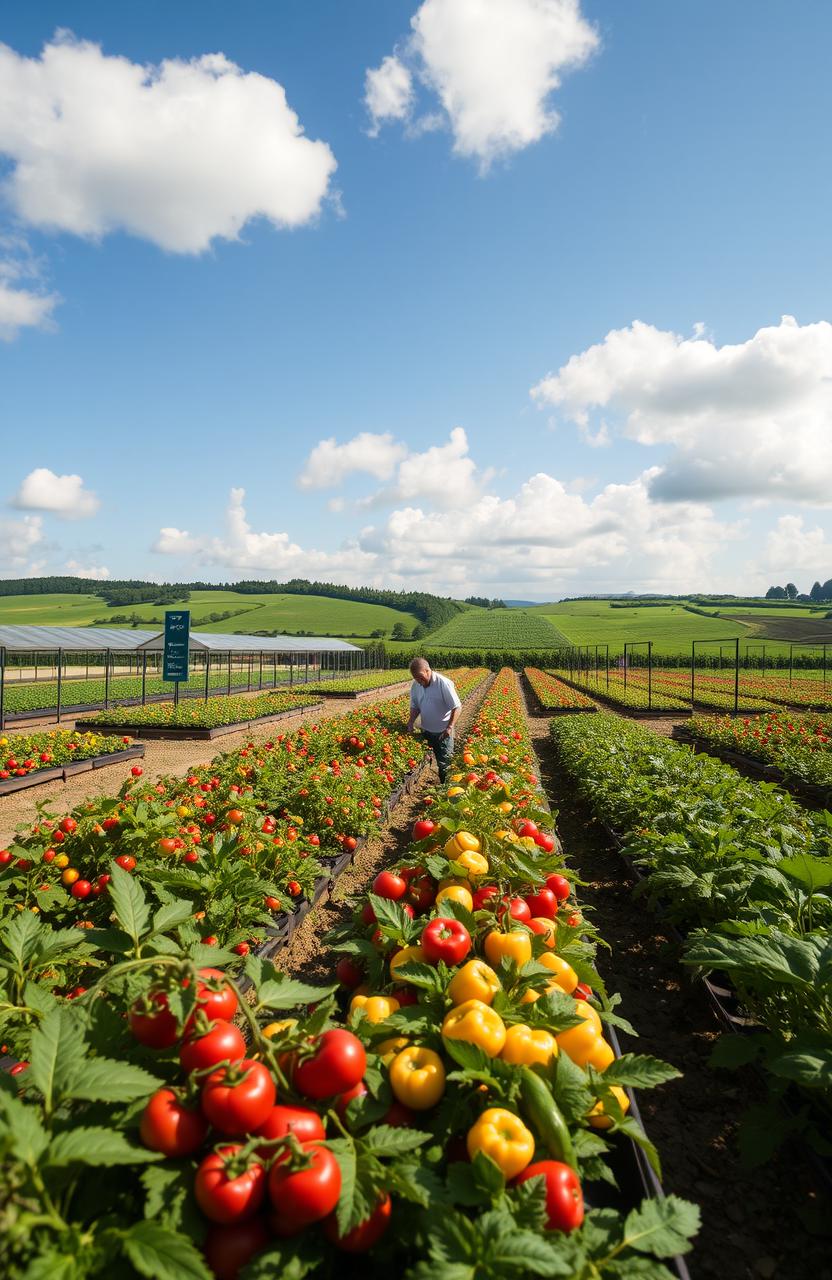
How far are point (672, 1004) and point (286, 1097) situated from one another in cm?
357

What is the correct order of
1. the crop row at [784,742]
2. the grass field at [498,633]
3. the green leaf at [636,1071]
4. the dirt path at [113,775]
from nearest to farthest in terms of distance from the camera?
the green leaf at [636,1071], the dirt path at [113,775], the crop row at [784,742], the grass field at [498,633]

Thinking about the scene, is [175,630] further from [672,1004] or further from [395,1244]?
[395,1244]

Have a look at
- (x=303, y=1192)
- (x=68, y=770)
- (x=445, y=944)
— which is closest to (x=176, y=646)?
(x=68, y=770)

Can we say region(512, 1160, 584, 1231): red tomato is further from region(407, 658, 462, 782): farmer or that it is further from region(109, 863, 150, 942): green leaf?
region(407, 658, 462, 782): farmer

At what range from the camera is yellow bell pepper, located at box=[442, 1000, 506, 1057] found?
6.38 ft

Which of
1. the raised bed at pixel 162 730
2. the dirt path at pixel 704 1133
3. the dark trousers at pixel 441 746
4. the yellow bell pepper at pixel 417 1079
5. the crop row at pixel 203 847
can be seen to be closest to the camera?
the yellow bell pepper at pixel 417 1079

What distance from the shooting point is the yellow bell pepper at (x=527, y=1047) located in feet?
6.52

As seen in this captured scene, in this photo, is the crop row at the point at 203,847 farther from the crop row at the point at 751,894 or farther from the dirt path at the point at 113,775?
the crop row at the point at 751,894

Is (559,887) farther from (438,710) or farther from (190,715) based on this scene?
(190,715)

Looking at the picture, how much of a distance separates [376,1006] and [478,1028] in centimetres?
48

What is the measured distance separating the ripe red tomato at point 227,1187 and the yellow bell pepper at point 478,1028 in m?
0.73

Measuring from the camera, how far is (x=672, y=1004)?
4.22 m

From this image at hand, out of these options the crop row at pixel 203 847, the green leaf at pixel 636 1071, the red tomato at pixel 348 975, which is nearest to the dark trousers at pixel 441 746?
the crop row at pixel 203 847

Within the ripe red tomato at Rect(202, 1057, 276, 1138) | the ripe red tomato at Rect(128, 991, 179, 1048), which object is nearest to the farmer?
the ripe red tomato at Rect(128, 991, 179, 1048)
